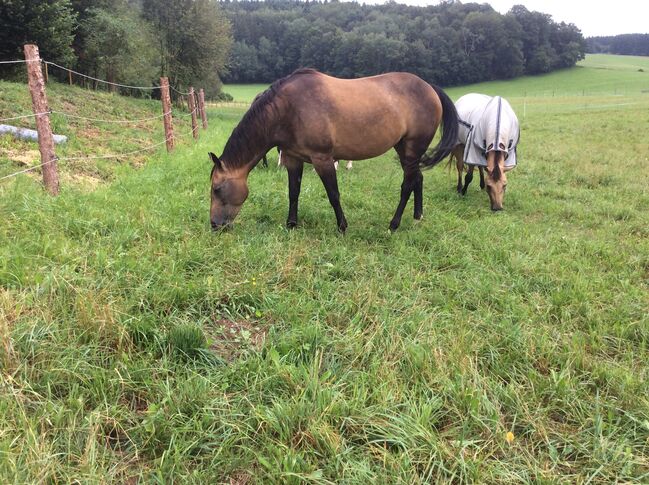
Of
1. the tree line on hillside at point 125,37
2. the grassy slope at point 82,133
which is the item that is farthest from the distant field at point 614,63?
the grassy slope at point 82,133

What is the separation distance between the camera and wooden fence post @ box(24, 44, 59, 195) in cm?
461

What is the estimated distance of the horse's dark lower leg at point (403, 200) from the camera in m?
5.17

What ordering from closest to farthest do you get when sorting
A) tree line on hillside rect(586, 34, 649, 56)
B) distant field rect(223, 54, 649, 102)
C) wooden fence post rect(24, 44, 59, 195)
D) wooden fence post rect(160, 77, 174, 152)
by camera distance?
wooden fence post rect(24, 44, 59, 195) → wooden fence post rect(160, 77, 174, 152) → distant field rect(223, 54, 649, 102) → tree line on hillside rect(586, 34, 649, 56)

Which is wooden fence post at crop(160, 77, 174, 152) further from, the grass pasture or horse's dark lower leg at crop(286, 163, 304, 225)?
horse's dark lower leg at crop(286, 163, 304, 225)

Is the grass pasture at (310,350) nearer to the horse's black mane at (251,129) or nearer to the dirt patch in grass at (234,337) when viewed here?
the dirt patch in grass at (234,337)

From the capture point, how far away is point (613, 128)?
1488cm

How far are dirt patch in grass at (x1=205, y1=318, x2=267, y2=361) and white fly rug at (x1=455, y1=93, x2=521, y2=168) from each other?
464cm

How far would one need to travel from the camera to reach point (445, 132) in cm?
575

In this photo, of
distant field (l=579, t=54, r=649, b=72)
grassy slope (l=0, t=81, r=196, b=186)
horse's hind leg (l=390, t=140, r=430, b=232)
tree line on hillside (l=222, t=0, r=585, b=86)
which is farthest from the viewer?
distant field (l=579, t=54, r=649, b=72)

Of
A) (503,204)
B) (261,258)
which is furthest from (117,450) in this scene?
(503,204)

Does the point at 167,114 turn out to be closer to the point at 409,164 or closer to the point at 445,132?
the point at 409,164

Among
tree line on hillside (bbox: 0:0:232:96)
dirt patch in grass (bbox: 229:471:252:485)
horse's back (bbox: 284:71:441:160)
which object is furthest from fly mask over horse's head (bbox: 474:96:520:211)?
tree line on hillside (bbox: 0:0:232:96)

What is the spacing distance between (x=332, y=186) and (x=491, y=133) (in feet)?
8.93

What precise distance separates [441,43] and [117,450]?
68743 millimetres
